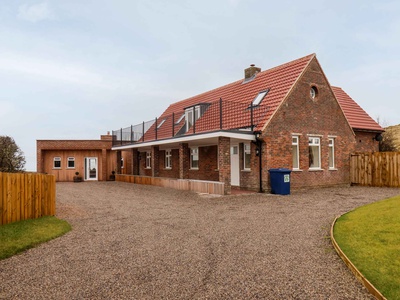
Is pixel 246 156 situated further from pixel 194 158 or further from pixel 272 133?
pixel 194 158

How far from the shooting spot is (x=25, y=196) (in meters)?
9.39

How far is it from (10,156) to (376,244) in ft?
49.3

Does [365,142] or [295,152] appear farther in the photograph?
[365,142]

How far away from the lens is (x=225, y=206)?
12164 mm

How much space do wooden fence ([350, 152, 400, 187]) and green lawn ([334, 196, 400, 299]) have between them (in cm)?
1147

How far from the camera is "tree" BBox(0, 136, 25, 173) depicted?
567 inches

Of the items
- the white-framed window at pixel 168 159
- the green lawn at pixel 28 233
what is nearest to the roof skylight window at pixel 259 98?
the white-framed window at pixel 168 159

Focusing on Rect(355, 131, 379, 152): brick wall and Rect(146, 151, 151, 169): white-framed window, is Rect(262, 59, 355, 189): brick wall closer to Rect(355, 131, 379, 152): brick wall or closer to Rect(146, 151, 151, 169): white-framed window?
Rect(355, 131, 379, 152): brick wall

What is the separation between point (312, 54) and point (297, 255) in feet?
50.8

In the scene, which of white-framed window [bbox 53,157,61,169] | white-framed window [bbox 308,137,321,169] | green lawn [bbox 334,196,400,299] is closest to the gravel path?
green lawn [bbox 334,196,400,299]

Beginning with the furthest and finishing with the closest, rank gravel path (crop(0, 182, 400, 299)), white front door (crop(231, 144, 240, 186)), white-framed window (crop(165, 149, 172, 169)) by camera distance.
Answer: white-framed window (crop(165, 149, 172, 169)) → white front door (crop(231, 144, 240, 186)) → gravel path (crop(0, 182, 400, 299))

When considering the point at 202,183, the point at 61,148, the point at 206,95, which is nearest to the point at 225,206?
the point at 202,183

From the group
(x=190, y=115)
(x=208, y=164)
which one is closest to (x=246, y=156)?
(x=208, y=164)

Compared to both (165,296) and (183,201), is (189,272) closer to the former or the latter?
(165,296)
